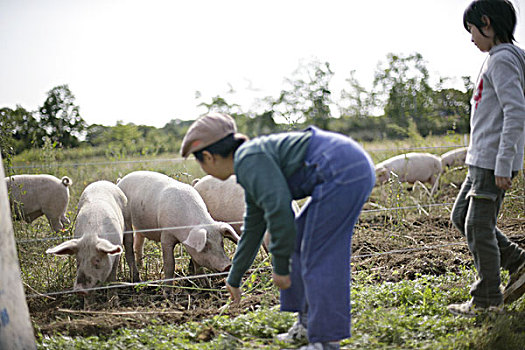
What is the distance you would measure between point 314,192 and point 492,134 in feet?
4.39

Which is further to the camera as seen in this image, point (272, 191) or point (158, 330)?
point (158, 330)

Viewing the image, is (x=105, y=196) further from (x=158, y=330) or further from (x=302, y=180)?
(x=302, y=180)

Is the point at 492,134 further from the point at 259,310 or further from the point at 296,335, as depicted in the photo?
the point at 259,310

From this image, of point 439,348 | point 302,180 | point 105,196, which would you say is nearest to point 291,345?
point 439,348

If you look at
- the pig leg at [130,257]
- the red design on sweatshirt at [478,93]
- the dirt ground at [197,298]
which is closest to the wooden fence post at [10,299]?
the dirt ground at [197,298]

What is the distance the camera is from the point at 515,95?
9.37 feet

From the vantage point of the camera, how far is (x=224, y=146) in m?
2.54

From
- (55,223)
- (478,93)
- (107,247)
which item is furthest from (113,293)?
(478,93)

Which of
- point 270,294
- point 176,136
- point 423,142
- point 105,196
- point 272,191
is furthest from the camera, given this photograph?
point 176,136

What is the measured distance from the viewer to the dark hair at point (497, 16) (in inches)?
118

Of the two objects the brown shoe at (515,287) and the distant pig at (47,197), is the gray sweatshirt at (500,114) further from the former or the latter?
the distant pig at (47,197)

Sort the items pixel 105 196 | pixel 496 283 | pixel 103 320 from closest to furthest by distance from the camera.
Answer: pixel 496 283 → pixel 103 320 → pixel 105 196

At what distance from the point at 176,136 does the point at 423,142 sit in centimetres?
1029

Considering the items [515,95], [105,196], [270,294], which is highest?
[515,95]
